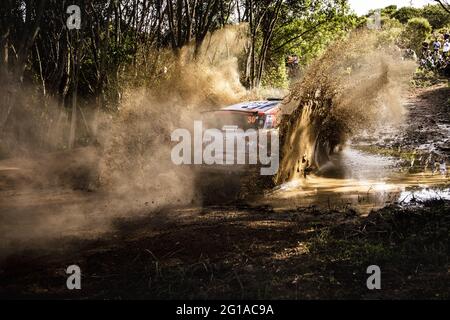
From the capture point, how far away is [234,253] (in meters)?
5.08

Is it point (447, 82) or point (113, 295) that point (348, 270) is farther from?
point (447, 82)

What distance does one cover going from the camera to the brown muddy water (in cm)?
761

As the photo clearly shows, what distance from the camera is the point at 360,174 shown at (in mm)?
10211

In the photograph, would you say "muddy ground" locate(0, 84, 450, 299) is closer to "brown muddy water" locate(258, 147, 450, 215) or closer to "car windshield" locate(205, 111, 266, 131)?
"brown muddy water" locate(258, 147, 450, 215)

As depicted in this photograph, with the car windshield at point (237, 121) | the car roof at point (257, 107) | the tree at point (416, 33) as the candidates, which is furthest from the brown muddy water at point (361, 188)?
the tree at point (416, 33)

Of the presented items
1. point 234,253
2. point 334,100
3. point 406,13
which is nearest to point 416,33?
point 406,13

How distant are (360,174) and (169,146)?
4197 millimetres

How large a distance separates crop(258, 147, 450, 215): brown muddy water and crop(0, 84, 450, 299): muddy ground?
0.54 metres

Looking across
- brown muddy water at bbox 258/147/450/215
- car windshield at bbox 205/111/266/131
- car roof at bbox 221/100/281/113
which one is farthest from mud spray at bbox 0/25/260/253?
brown muddy water at bbox 258/147/450/215

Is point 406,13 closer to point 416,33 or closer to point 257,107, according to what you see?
point 416,33

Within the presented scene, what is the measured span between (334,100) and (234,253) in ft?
21.8

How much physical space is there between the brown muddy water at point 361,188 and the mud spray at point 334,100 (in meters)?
0.45
